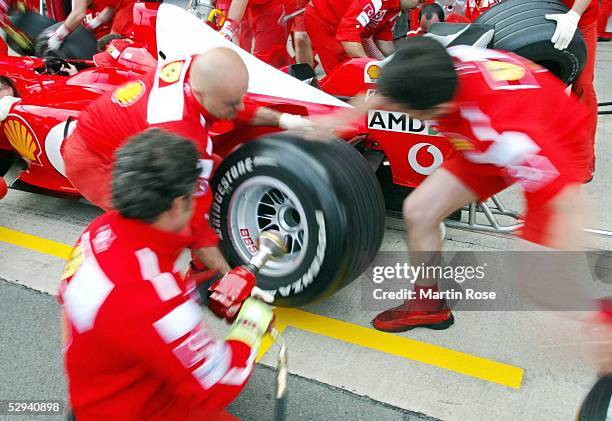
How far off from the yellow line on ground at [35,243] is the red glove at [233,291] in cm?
232

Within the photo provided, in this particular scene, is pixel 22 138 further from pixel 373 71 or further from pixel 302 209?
pixel 373 71

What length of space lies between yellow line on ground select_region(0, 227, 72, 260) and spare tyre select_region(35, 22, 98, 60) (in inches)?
76.4

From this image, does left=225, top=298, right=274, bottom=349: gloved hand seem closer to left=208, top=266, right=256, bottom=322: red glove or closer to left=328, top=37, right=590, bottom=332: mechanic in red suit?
left=208, top=266, right=256, bottom=322: red glove

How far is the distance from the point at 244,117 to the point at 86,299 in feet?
6.31

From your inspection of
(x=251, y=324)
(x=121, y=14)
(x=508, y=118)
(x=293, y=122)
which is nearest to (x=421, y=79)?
(x=508, y=118)

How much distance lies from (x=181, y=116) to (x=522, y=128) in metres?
1.40

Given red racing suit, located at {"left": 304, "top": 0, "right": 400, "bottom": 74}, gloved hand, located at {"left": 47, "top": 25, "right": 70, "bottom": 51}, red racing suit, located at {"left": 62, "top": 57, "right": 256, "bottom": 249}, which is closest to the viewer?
red racing suit, located at {"left": 62, "top": 57, "right": 256, "bottom": 249}

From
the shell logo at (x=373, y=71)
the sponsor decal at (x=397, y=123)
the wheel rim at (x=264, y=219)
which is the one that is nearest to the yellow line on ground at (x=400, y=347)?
the wheel rim at (x=264, y=219)

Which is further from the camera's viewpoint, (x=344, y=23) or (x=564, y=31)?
(x=344, y=23)

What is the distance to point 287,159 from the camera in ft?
9.32

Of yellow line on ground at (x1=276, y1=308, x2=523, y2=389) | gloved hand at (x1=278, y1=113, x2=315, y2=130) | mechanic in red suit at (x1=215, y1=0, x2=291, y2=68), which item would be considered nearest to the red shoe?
yellow line on ground at (x1=276, y1=308, x2=523, y2=389)

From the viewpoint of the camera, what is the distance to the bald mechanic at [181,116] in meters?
2.63

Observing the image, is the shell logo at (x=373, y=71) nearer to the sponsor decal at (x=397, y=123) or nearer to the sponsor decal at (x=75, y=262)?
the sponsor decal at (x=397, y=123)

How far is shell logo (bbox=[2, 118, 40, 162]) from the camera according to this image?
3.89 meters
